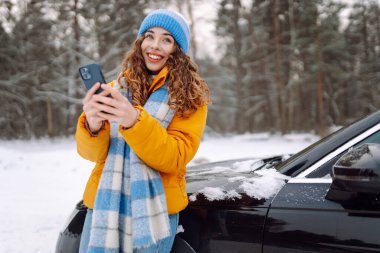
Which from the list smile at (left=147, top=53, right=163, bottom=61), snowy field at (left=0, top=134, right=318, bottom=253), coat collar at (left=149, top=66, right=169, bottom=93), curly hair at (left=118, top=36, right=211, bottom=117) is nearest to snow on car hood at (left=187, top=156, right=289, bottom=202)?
curly hair at (left=118, top=36, right=211, bottom=117)

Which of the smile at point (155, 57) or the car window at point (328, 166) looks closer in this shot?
the car window at point (328, 166)

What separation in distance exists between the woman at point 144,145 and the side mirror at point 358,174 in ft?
2.03

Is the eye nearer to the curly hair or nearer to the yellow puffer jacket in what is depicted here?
the curly hair

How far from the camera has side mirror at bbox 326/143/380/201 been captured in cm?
137

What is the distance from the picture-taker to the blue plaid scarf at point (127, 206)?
1.46 meters

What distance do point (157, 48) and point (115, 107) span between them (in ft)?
1.83

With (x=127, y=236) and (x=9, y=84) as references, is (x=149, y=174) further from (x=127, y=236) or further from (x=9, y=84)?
(x=9, y=84)

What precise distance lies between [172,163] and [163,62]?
0.58 metres

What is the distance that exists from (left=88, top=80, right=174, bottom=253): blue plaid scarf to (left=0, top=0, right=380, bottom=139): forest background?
1578 centimetres

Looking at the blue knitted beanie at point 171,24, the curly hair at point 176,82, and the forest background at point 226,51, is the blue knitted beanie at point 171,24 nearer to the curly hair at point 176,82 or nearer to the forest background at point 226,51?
the curly hair at point 176,82

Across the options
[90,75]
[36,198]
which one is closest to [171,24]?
[90,75]

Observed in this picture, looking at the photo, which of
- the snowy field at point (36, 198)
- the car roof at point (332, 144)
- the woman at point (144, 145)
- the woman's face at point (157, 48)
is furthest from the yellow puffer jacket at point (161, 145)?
the snowy field at point (36, 198)

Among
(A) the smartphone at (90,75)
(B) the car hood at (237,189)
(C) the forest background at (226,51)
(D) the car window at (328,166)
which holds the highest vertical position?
(C) the forest background at (226,51)

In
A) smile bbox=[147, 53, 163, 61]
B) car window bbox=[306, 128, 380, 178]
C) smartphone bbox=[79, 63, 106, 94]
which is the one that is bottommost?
car window bbox=[306, 128, 380, 178]
